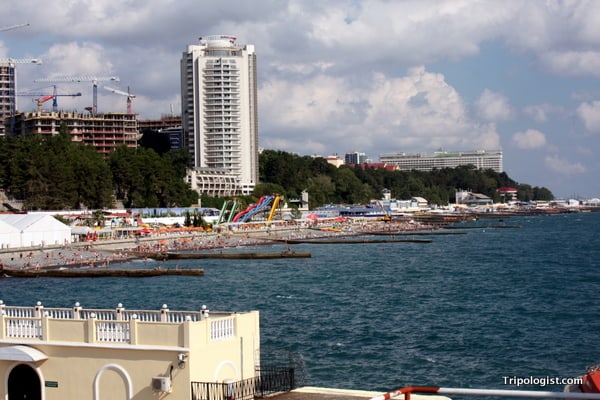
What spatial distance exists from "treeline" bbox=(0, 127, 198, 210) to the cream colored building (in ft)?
418

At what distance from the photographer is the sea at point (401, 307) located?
34125mm

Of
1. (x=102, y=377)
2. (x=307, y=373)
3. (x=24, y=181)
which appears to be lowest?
(x=307, y=373)

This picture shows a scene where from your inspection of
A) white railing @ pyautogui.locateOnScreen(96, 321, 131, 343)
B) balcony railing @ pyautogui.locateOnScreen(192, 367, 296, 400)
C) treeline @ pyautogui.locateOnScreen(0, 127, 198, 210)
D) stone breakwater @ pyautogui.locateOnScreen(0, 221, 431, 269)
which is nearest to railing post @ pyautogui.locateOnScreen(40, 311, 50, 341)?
white railing @ pyautogui.locateOnScreen(96, 321, 131, 343)

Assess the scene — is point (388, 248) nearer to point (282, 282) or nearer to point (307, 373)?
point (282, 282)

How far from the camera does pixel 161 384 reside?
18172 millimetres

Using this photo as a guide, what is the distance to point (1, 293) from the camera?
6331cm

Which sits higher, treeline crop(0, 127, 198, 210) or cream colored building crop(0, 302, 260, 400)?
treeline crop(0, 127, 198, 210)

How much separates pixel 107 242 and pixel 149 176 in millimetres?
58073

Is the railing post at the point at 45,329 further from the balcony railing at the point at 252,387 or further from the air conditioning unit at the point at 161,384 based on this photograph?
the balcony railing at the point at 252,387

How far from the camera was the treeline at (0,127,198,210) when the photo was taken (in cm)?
14438

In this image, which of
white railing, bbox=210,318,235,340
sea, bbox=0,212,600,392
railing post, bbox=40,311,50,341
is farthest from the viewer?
sea, bbox=0,212,600,392

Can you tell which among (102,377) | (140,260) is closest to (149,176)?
(140,260)

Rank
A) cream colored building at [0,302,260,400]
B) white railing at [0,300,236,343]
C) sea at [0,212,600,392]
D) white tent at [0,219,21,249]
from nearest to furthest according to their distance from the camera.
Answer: cream colored building at [0,302,260,400], white railing at [0,300,236,343], sea at [0,212,600,392], white tent at [0,219,21,249]

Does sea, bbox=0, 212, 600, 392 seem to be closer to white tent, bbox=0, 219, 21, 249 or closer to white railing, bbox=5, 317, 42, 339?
white railing, bbox=5, 317, 42, 339
